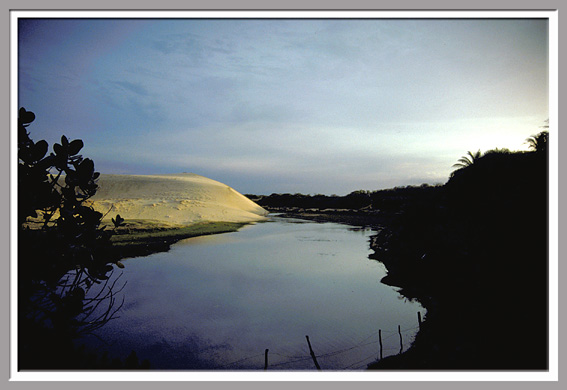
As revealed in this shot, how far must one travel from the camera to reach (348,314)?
23.1 ft

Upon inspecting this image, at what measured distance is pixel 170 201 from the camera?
34156mm

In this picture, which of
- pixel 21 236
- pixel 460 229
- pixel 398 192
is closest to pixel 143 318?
pixel 21 236

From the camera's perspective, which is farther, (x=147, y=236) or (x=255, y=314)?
(x=147, y=236)

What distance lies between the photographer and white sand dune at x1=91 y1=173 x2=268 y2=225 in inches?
1119

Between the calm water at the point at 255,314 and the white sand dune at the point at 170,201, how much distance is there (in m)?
16.1

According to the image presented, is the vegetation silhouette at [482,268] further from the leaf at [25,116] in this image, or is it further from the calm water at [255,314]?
the leaf at [25,116]

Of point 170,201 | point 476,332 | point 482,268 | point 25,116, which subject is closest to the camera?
point 25,116

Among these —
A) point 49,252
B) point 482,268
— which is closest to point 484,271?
point 482,268

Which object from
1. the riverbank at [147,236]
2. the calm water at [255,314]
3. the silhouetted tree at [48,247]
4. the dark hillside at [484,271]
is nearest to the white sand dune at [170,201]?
the riverbank at [147,236]

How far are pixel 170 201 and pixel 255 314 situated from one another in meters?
29.8

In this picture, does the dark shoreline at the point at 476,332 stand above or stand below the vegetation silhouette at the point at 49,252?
below

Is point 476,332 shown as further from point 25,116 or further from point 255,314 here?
point 25,116

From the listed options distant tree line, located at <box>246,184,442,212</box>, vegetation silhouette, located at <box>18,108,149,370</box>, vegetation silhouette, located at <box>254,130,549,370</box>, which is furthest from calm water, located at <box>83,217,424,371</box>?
distant tree line, located at <box>246,184,442,212</box>

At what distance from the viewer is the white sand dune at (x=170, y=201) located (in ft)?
93.2
